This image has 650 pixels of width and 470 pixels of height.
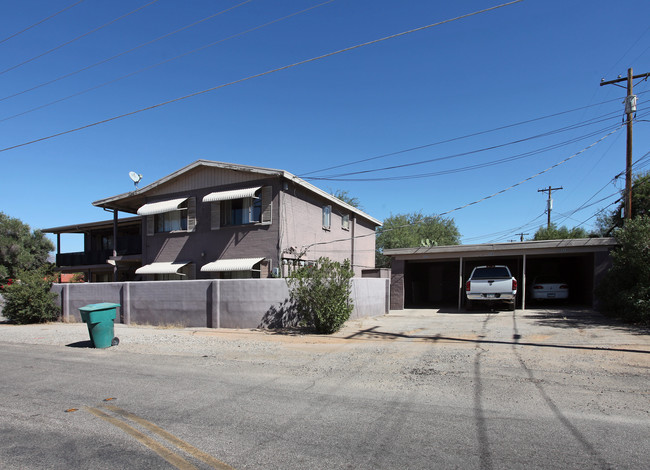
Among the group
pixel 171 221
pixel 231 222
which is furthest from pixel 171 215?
pixel 231 222

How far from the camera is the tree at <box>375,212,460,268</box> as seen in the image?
4156 centimetres

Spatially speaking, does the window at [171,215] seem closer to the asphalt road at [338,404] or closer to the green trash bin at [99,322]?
the green trash bin at [99,322]

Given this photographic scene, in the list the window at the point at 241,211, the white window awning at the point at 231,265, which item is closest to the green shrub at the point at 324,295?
the white window awning at the point at 231,265

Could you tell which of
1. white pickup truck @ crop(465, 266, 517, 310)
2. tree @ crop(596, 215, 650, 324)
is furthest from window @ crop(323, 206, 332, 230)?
tree @ crop(596, 215, 650, 324)

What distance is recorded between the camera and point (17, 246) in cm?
4119

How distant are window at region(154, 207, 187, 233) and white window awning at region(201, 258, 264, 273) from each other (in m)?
3.42

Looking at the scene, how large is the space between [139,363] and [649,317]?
525 inches

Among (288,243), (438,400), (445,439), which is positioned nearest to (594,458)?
(445,439)

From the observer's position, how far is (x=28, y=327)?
15.8 meters

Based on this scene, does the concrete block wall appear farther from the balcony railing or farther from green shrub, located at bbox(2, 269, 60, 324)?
the balcony railing

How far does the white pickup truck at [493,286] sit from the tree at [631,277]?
3173 mm

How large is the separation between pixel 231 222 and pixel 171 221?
4089 millimetres

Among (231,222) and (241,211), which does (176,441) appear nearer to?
(241,211)

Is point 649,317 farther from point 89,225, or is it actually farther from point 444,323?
point 89,225
